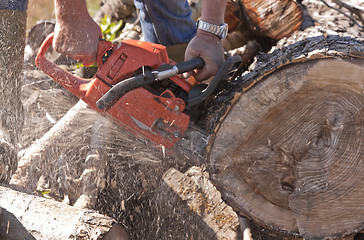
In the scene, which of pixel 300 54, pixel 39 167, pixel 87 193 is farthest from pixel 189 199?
pixel 300 54

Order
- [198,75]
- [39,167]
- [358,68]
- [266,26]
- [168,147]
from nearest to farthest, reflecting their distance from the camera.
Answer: [358,68], [198,75], [168,147], [39,167], [266,26]

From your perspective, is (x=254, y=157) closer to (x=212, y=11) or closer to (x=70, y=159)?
(x=212, y=11)

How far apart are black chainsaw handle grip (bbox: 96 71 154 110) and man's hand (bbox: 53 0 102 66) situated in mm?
Answer: 245

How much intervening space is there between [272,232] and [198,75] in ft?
3.14


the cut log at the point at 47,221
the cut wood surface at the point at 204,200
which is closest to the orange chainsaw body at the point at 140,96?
the cut wood surface at the point at 204,200

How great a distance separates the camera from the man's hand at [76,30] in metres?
2.12

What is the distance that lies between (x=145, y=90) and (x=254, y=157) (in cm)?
67

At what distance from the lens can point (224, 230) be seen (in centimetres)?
244

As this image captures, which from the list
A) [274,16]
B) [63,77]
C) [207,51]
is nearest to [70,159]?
[63,77]

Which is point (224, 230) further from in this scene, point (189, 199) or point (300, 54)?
point (300, 54)

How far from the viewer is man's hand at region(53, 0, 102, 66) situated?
6.97 ft

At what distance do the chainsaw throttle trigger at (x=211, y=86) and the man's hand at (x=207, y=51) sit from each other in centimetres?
8

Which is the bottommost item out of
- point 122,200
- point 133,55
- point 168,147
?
point 122,200

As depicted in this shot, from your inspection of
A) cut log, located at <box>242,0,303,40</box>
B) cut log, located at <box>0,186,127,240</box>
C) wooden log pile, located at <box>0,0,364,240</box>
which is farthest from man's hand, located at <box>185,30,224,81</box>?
cut log, located at <box>242,0,303,40</box>
